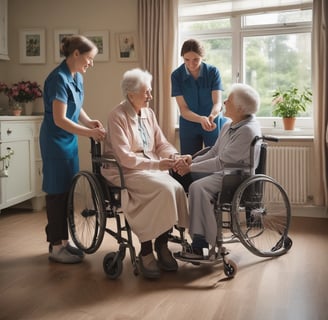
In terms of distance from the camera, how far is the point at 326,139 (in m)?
3.92

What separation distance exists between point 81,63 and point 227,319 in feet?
5.66

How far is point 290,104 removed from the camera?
4312mm

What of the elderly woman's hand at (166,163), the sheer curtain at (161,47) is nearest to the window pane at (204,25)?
the sheer curtain at (161,47)

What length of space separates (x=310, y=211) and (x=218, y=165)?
5.96ft

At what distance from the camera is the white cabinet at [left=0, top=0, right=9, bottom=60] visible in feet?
15.6

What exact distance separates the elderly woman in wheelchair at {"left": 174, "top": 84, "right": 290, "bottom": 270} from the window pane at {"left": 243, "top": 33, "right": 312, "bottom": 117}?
179 cm

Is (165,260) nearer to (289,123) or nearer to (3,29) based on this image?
(289,123)

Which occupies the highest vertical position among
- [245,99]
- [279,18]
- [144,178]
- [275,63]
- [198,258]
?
[279,18]

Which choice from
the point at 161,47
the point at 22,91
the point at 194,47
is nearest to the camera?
the point at 194,47

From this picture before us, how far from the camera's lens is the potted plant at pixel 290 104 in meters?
4.30

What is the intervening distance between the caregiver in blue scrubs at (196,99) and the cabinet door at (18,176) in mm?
1580

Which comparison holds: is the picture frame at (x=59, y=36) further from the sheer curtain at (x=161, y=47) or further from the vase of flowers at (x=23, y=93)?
the sheer curtain at (x=161, y=47)

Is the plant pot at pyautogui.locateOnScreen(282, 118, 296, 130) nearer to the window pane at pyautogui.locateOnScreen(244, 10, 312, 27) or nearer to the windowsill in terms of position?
the windowsill

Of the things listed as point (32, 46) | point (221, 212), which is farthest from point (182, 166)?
point (32, 46)
